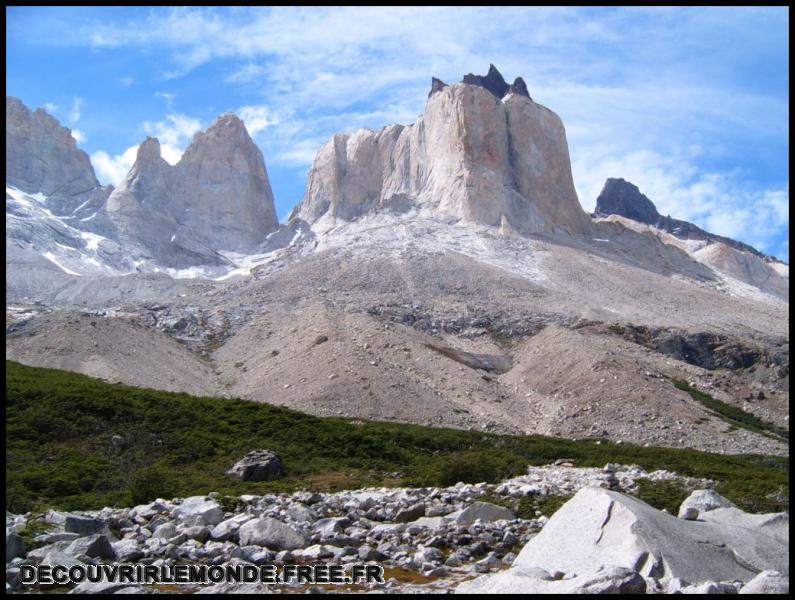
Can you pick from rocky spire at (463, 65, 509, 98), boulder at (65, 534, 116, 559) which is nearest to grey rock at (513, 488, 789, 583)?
boulder at (65, 534, 116, 559)

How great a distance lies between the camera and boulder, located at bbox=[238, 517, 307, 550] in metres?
17.1

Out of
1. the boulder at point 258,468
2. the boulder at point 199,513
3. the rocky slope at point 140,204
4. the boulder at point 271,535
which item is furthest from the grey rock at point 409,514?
the rocky slope at point 140,204

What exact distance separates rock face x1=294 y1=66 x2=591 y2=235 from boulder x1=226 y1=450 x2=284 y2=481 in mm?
82822

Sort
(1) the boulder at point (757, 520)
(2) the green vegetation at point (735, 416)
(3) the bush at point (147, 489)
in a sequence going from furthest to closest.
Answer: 1. (2) the green vegetation at point (735, 416)
2. (3) the bush at point (147, 489)
3. (1) the boulder at point (757, 520)

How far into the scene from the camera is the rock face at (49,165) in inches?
5428

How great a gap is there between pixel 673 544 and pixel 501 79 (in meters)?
153

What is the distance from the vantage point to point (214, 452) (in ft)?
115

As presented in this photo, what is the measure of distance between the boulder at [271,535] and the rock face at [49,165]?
126 meters

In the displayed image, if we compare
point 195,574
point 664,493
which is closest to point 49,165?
point 664,493

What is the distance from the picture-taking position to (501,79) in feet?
529

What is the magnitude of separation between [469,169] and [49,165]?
68.2 metres

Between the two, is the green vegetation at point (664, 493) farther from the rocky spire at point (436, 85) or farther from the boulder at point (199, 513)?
the rocky spire at point (436, 85)

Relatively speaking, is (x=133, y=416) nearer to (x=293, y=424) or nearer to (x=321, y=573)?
(x=293, y=424)

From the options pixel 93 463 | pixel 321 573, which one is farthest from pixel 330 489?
pixel 321 573
